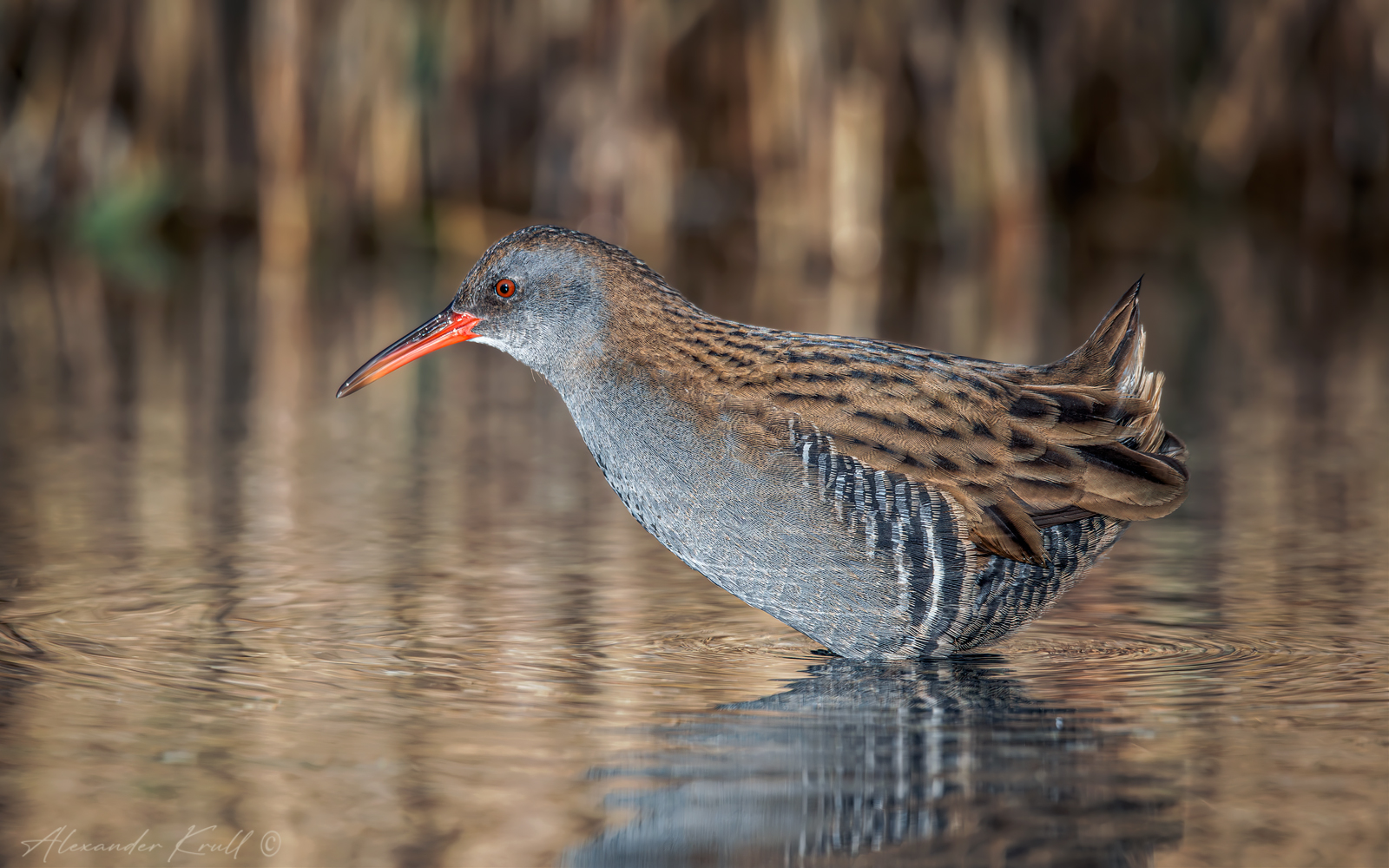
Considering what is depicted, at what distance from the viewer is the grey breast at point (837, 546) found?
4.43 m

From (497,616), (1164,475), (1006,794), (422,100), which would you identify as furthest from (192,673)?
(422,100)

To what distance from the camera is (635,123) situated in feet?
40.5

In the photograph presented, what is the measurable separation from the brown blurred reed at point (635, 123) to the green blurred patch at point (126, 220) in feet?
0.09

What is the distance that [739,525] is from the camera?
4473 millimetres

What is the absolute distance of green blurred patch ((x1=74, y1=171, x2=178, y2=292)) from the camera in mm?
13141

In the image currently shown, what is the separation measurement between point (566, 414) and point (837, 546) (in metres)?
4.13

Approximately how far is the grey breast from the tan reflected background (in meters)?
0.16

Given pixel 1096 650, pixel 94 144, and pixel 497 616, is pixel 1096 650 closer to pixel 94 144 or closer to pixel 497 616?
pixel 497 616

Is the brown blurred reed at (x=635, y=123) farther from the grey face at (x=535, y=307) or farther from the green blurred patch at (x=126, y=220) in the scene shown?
the grey face at (x=535, y=307)

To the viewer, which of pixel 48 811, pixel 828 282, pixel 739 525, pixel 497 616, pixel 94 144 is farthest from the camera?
pixel 94 144

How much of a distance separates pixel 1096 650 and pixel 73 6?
1001 centimetres

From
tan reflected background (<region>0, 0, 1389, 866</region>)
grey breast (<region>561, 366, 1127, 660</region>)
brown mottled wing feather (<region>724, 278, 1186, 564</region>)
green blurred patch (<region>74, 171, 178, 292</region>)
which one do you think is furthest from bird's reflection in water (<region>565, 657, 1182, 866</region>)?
green blurred patch (<region>74, 171, 178, 292</region>)

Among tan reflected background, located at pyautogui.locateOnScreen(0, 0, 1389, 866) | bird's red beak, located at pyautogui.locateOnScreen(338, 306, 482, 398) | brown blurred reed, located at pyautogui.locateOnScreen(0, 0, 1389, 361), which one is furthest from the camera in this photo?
brown blurred reed, located at pyautogui.locateOnScreen(0, 0, 1389, 361)

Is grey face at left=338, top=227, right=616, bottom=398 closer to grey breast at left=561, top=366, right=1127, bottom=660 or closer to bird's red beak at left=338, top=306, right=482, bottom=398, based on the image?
bird's red beak at left=338, top=306, right=482, bottom=398
